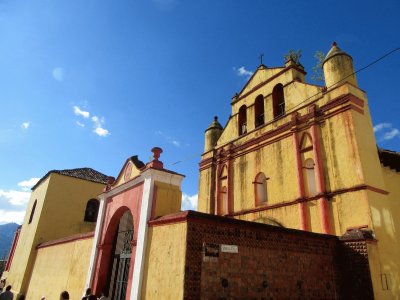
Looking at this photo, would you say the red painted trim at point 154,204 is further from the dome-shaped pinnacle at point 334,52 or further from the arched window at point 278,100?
the dome-shaped pinnacle at point 334,52

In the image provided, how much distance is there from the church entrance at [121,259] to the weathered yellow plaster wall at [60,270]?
4.85 ft

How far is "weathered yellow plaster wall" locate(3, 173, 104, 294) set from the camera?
722 inches

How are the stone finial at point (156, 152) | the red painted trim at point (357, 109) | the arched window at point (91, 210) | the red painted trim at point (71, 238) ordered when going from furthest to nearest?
the arched window at point (91, 210), the red painted trim at point (71, 238), the red painted trim at point (357, 109), the stone finial at point (156, 152)

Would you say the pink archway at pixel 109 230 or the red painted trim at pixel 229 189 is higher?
the red painted trim at pixel 229 189

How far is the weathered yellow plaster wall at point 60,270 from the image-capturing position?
11383 millimetres

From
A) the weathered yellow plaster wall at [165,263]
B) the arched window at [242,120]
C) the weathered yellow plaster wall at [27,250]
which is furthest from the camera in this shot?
the weathered yellow plaster wall at [27,250]

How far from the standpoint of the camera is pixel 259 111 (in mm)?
15312

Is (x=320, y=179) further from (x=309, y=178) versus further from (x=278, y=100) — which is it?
(x=278, y=100)

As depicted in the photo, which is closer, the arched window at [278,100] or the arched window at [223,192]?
the arched window at [278,100]

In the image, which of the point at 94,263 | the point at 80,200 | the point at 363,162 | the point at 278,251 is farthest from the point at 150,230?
the point at 80,200

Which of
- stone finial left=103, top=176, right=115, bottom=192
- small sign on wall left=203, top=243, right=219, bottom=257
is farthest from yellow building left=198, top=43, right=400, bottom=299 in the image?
stone finial left=103, top=176, right=115, bottom=192

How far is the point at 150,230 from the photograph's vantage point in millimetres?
7676

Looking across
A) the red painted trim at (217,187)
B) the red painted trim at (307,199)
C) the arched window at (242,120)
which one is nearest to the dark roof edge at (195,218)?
the red painted trim at (307,199)

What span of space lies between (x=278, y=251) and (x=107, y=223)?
6170mm
